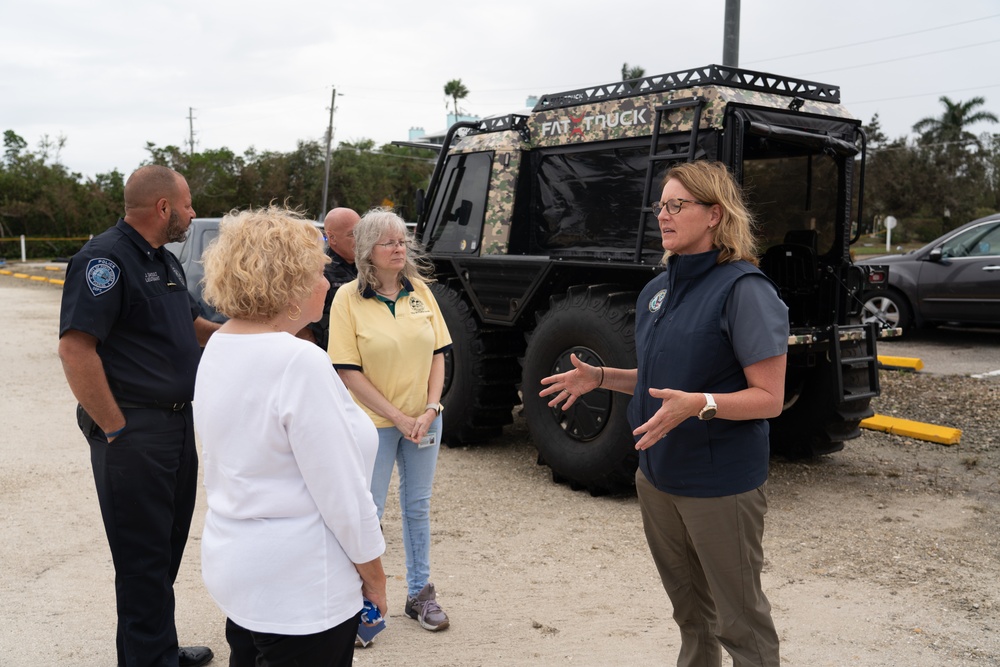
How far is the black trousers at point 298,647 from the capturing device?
77.7 inches

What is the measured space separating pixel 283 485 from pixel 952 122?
180 feet

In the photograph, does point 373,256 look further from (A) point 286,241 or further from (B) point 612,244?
(B) point 612,244

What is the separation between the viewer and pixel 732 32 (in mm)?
7605

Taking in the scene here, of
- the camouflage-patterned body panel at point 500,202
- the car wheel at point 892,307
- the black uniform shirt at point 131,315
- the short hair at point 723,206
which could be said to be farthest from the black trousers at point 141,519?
the car wheel at point 892,307

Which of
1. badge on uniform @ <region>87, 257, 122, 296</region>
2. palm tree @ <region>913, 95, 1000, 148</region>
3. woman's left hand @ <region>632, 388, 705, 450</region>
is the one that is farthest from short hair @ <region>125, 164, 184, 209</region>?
palm tree @ <region>913, 95, 1000, 148</region>

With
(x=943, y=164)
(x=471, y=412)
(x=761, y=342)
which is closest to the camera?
(x=761, y=342)

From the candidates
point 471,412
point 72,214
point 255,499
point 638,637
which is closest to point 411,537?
point 638,637

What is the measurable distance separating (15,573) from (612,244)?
159 inches

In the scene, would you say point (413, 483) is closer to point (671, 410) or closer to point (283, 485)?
point (671, 410)

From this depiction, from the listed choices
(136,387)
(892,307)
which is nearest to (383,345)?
(136,387)

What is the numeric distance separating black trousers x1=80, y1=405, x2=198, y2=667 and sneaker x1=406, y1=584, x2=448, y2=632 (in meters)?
1.06

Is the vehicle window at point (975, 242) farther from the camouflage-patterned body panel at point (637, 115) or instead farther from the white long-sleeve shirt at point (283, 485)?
the white long-sleeve shirt at point (283, 485)

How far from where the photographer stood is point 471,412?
21.5ft

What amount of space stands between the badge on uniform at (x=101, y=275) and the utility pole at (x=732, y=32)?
619 cm
